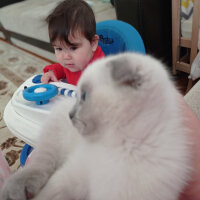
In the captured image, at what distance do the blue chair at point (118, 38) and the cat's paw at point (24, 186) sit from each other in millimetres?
613

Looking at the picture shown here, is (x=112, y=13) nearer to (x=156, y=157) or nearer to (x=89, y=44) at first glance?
(x=89, y=44)

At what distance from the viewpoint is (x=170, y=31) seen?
1474 mm

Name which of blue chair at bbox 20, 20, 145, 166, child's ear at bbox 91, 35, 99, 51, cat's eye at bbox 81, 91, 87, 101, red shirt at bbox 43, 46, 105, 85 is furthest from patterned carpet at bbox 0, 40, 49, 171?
cat's eye at bbox 81, 91, 87, 101

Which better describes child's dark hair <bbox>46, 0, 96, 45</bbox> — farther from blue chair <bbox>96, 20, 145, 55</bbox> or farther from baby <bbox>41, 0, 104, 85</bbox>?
blue chair <bbox>96, 20, 145, 55</bbox>

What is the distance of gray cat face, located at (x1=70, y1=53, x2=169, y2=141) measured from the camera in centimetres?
32

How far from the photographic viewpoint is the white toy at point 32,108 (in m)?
0.61

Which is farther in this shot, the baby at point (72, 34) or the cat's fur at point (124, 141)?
the baby at point (72, 34)

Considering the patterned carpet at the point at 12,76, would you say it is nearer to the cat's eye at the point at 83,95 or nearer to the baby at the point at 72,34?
the baby at the point at 72,34

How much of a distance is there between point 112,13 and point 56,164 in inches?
57.2

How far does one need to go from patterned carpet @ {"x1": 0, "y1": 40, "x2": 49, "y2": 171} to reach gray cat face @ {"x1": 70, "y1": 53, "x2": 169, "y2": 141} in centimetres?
86

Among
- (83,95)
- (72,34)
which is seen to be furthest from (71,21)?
(83,95)

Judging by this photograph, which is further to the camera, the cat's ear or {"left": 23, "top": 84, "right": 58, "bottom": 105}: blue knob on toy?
{"left": 23, "top": 84, "right": 58, "bottom": 105}: blue knob on toy

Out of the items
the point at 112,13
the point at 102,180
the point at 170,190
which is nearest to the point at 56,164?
the point at 102,180

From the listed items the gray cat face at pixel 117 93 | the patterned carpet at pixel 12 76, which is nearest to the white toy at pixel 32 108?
the gray cat face at pixel 117 93
